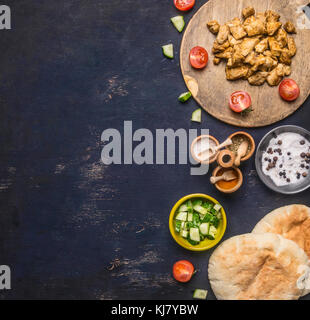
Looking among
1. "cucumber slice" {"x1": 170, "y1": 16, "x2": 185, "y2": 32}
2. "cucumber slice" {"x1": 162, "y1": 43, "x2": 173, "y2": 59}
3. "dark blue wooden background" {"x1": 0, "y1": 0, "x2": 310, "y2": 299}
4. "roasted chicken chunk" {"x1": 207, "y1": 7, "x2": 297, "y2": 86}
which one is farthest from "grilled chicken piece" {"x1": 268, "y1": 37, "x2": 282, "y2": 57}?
"cucumber slice" {"x1": 162, "y1": 43, "x2": 173, "y2": 59}

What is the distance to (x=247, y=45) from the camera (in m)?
4.33

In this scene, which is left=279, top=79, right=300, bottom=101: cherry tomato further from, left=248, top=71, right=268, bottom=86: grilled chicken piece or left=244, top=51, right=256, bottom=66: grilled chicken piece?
left=244, top=51, right=256, bottom=66: grilled chicken piece

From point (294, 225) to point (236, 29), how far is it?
2.60 metres

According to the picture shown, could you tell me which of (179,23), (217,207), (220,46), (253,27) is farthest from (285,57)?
(217,207)

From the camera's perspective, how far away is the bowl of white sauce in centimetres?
454

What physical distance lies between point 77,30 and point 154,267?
133 inches

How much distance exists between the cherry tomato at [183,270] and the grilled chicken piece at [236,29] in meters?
2.99

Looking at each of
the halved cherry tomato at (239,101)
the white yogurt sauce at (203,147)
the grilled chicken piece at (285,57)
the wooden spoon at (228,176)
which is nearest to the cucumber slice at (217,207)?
the wooden spoon at (228,176)

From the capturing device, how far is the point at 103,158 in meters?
4.76

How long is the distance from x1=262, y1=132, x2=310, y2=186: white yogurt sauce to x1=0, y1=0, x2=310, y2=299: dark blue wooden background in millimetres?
223
